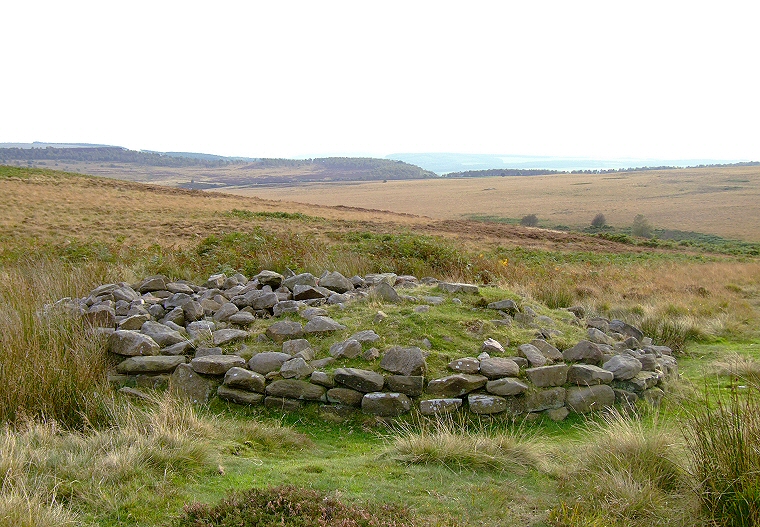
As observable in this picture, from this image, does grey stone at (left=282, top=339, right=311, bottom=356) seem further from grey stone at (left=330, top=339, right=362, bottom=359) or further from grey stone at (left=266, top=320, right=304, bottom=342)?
grey stone at (left=330, top=339, right=362, bottom=359)

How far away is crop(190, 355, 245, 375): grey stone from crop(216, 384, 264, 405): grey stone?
0.69ft

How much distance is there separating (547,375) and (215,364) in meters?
3.63

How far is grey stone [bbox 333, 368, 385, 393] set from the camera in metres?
5.70

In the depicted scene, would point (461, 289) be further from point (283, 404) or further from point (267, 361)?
point (283, 404)

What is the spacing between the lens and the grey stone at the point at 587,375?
6.01 metres

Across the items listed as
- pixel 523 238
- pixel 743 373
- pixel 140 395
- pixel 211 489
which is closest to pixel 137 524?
pixel 211 489

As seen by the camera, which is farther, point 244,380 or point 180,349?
point 180,349

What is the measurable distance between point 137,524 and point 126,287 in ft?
18.9

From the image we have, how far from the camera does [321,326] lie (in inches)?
269

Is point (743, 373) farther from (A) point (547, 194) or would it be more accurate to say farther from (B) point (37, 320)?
(A) point (547, 194)

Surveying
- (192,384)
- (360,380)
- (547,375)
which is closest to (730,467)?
(547,375)

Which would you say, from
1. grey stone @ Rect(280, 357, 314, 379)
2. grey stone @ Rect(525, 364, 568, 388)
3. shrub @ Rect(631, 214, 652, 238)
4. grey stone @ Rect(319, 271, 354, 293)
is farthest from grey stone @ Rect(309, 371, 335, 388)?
shrub @ Rect(631, 214, 652, 238)

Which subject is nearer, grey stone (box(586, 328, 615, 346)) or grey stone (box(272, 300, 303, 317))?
grey stone (box(586, 328, 615, 346))

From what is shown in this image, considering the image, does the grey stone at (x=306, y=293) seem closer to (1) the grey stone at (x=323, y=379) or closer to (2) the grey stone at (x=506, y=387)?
(1) the grey stone at (x=323, y=379)
